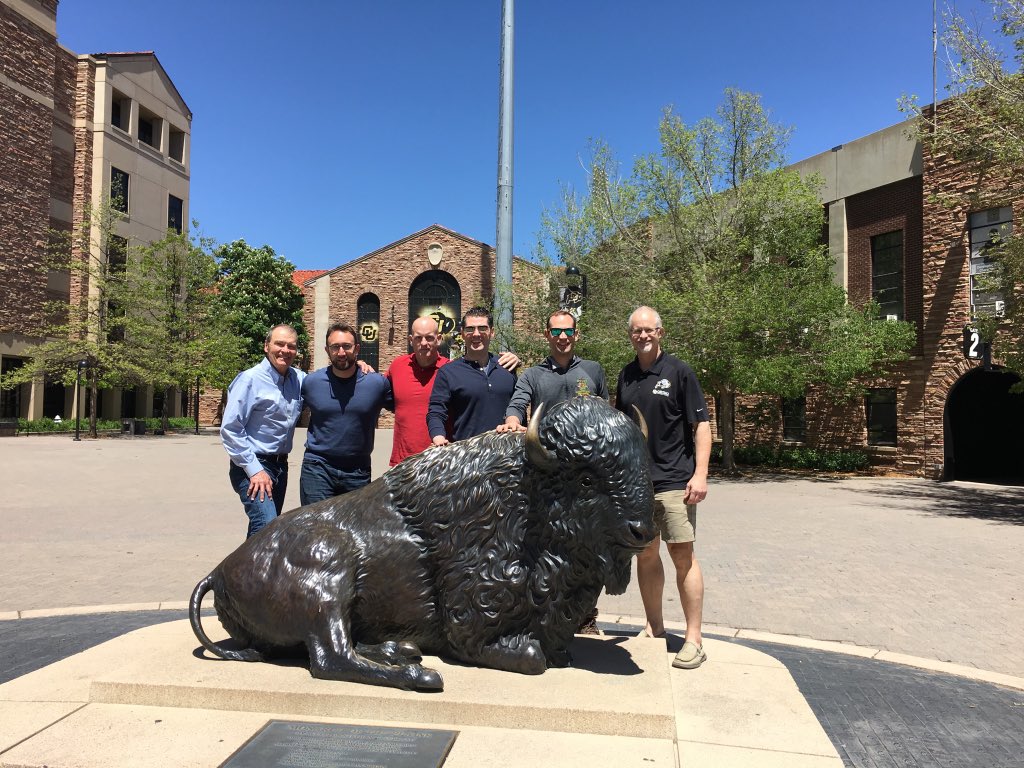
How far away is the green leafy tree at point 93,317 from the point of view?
2688 centimetres

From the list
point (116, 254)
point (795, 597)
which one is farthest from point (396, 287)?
point (795, 597)

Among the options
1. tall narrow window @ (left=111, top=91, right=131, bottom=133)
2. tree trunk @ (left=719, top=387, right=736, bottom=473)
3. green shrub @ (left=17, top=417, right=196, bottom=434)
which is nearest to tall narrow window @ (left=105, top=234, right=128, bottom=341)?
green shrub @ (left=17, top=417, right=196, bottom=434)

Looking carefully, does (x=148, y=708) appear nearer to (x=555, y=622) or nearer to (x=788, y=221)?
(x=555, y=622)

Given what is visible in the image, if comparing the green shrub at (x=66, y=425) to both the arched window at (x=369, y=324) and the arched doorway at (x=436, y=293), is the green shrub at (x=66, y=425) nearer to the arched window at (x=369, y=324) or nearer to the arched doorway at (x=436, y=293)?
the arched window at (x=369, y=324)

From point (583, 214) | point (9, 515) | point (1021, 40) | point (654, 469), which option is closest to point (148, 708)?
point (654, 469)

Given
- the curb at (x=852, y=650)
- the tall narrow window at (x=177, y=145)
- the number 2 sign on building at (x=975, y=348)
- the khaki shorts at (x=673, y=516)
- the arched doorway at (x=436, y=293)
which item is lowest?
the curb at (x=852, y=650)

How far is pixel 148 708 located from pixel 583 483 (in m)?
1.99

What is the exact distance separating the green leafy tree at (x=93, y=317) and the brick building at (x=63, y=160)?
737mm

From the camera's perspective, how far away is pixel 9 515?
9.96m

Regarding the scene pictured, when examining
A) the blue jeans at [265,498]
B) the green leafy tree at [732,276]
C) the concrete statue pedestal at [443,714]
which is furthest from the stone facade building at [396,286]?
the concrete statue pedestal at [443,714]

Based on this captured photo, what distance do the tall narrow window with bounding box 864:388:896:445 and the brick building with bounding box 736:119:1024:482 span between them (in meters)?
0.03

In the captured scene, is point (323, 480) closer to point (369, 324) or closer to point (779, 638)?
point (779, 638)

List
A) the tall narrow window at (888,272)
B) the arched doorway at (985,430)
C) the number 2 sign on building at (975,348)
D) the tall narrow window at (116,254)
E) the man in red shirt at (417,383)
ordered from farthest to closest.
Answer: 1. the tall narrow window at (116,254)
2. the tall narrow window at (888,272)
3. the arched doorway at (985,430)
4. the number 2 sign on building at (975,348)
5. the man in red shirt at (417,383)

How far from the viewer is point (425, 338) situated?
417 centimetres
